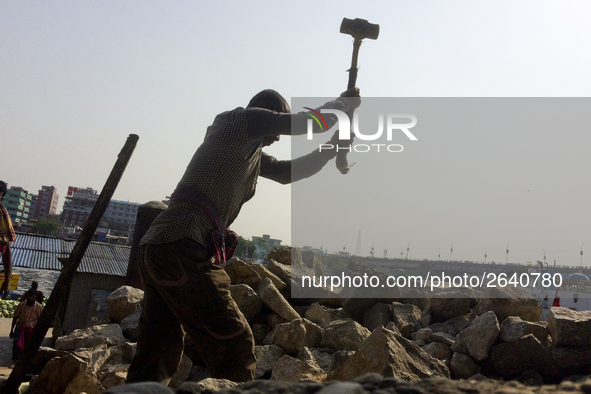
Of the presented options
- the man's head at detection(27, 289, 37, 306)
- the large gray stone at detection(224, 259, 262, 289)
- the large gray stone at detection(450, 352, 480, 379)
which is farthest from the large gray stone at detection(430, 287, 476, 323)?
the man's head at detection(27, 289, 37, 306)

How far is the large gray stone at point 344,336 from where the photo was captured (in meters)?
4.36

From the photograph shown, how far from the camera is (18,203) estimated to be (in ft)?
451

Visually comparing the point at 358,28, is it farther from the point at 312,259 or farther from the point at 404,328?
the point at 312,259

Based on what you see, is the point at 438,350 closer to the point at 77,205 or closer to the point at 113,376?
the point at 113,376

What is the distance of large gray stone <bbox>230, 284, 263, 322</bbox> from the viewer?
5.12 metres

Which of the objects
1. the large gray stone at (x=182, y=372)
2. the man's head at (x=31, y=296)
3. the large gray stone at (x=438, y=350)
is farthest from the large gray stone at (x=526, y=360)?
the man's head at (x=31, y=296)

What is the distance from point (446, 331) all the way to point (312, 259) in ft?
10.2

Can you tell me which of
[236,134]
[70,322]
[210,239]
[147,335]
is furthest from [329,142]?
[70,322]

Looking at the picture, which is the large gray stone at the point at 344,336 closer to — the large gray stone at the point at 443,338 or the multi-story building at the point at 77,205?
the large gray stone at the point at 443,338

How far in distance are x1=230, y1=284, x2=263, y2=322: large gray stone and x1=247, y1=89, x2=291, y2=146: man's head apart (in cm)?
238

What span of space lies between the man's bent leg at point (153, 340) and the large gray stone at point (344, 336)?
1.81 metres

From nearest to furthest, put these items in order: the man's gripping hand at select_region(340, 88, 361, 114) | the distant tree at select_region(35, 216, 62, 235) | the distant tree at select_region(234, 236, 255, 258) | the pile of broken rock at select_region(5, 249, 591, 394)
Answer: the pile of broken rock at select_region(5, 249, 591, 394), the man's gripping hand at select_region(340, 88, 361, 114), the distant tree at select_region(234, 236, 255, 258), the distant tree at select_region(35, 216, 62, 235)

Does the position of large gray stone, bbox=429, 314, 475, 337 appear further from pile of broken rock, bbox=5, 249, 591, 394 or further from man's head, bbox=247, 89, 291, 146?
man's head, bbox=247, 89, 291, 146

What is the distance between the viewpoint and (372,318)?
5.40 meters
